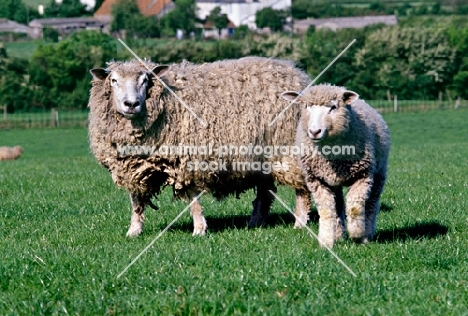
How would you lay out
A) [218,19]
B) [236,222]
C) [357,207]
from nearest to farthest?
1. [357,207]
2. [236,222]
3. [218,19]

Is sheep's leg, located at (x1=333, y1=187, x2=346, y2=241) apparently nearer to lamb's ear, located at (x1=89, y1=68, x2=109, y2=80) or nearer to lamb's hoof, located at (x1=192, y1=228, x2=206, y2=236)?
lamb's hoof, located at (x1=192, y1=228, x2=206, y2=236)

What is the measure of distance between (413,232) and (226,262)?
2592mm

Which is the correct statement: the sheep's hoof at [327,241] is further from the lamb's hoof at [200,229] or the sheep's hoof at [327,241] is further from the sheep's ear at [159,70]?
the sheep's ear at [159,70]

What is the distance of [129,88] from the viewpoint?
9367mm

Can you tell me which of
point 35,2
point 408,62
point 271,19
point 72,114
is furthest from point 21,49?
point 408,62

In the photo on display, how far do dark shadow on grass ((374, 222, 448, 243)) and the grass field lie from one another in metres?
0.02

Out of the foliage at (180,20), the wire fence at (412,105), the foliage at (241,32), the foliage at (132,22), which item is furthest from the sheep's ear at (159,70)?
the foliage at (180,20)

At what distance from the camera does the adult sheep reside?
31.4ft

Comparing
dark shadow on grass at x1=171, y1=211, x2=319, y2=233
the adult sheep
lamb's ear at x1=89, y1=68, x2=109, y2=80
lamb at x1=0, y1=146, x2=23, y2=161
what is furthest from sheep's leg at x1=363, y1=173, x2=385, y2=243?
lamb at x1=0, y1=146, x2=23, y2=161

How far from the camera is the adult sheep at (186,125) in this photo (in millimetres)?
9570

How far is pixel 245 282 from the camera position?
260 inches

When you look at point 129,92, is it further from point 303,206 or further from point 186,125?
point 303,206

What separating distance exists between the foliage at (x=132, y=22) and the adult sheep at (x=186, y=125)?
6011 centimetres

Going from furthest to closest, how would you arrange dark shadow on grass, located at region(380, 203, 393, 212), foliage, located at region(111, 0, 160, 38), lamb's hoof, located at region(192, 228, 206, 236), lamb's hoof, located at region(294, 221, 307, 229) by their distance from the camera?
foliage, located at region(111, 0, 160, 38), dark shadow on grass, located at region(380, 203, 393, 212), lamb's hoof, located at region(294, 221, 307, 229), lamb's hoof, located at region(192, 228, 206, 236)
